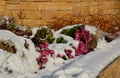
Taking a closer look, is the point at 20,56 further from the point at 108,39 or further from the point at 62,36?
the point at 108,39

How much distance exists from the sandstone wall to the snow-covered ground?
7.72 feet

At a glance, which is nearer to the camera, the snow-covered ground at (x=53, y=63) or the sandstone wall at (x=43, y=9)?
the snow-covered ground at (x=53, y=63)

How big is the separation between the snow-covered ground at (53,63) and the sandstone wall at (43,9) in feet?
7.72

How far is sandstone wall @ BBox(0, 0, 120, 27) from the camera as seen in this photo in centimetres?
1059

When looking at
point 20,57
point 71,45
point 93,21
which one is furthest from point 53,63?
point 93,21

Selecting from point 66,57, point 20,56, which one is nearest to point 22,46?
point 20,56

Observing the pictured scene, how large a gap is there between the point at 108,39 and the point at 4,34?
2423 mm

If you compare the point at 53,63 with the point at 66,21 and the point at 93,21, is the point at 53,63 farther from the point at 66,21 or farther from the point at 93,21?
the point at 93,21

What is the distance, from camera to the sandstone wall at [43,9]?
10594mm

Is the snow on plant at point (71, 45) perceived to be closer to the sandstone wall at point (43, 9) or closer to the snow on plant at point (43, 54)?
the snow on plant at point (43, 54)

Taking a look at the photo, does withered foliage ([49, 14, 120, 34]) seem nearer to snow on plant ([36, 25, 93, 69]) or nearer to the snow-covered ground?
snow on plant ([36, 25, 93, 69])

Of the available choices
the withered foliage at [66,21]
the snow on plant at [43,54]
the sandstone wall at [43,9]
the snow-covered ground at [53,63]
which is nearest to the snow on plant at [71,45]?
the snow on plant at [43,54]

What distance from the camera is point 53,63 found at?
7.50m

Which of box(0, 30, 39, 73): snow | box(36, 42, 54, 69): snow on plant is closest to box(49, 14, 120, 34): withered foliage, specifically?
box(36, 42, 54, 69): snow on plant
